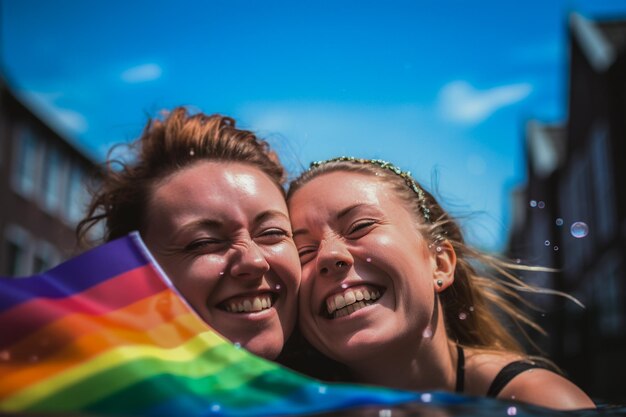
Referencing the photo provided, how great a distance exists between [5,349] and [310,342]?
1.53m

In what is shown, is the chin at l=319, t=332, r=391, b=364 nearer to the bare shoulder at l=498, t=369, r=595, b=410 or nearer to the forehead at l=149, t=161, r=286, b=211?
the bare shoulder at l=498, t=369, r=595, b=410

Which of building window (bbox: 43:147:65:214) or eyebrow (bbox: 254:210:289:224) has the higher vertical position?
building window (bbox: 43:147:65:214)

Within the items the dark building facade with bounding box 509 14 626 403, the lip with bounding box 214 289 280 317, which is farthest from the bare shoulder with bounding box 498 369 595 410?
the dark building facade with bounding box 509 14 626 403

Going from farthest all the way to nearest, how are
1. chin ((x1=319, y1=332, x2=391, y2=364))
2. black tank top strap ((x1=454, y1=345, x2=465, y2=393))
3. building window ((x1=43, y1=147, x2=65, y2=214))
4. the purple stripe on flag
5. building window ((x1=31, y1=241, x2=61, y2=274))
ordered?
1. building window ((x1=43, y1=147, x2=65, y2=214))
2. building window ((x1=31, y1=241, x2=61, y2=274))
3. black tank top strap ((x1=454, y1=345, x2=465, y2=393))
4. chin ((x1=319, y1=332, x2=391, y2=364))
5. the purple stripe on flag

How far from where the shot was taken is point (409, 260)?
11.3 ft

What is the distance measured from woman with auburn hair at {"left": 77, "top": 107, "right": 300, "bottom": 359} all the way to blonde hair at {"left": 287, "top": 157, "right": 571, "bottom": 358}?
0.36m

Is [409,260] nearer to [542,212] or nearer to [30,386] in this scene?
[30,386]

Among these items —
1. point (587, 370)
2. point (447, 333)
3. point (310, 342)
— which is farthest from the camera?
point (587, 370)

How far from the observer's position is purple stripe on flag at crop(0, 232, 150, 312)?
99.7 inches

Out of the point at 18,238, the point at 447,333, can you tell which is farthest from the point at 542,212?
the point at 447,333

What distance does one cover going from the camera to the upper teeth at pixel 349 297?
10.8ft

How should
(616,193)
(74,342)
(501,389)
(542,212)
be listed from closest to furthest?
(74,342) < (501,389) < (616,193) < (542,212)

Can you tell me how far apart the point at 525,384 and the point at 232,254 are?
4.33 feet

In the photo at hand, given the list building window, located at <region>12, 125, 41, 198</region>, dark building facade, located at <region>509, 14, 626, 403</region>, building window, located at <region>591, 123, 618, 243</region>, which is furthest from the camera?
building window, located at <region>12, 125, 41, 198</region>
